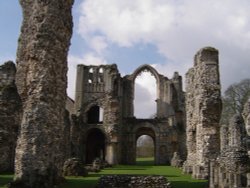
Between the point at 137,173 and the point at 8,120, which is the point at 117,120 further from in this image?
the point at 8,120

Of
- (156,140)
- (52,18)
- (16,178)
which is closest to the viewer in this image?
(16,178)

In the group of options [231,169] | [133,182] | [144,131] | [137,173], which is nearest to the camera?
[231,169]

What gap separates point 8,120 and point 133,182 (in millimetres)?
9076

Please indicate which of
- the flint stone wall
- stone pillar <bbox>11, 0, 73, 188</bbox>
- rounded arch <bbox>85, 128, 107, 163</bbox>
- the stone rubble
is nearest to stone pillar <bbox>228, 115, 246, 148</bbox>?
the stone rubble

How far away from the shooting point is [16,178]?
36.1 ft

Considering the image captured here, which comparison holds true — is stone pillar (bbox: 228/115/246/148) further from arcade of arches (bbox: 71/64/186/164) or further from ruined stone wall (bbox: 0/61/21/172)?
arcade of arches (bbox: 71/64/186/164)

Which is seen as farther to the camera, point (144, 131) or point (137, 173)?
point (144, 131)

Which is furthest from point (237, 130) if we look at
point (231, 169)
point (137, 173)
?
point (231, 169)

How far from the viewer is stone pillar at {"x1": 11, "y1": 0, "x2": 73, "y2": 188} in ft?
37.0

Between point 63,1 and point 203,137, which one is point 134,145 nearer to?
point 203,137

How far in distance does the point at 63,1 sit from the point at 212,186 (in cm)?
860

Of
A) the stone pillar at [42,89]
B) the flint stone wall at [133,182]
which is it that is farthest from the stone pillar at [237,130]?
the stone pillar at [42,89]

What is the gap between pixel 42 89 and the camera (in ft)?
39.4

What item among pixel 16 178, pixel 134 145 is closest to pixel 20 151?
pixel 16 178
